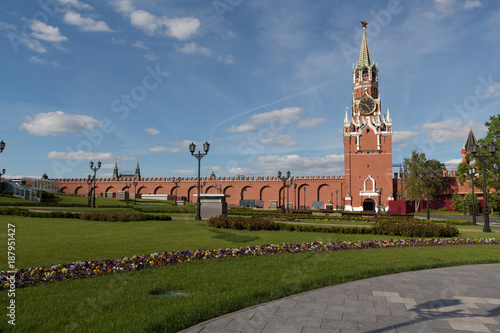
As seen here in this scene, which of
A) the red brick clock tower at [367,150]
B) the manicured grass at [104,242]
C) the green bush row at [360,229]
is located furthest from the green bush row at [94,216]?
the red brick clock tower at [367,150]

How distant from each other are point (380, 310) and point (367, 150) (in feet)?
163

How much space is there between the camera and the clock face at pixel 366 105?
52.8 m

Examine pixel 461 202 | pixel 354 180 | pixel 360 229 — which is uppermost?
pixel 354 180

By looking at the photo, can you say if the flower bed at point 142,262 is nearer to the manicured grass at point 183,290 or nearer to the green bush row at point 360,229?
the manicured grass at point 183,290

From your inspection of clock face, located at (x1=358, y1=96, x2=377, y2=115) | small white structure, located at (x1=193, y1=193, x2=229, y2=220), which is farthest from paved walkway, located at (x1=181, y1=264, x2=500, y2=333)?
clock face, located at (x1=358, y1=96, x2=377, y2=115)

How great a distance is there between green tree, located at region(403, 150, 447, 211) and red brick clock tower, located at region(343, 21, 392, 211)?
277 cm

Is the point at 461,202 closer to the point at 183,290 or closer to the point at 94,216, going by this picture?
the point at 94,216

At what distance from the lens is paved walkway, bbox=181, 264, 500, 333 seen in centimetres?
371

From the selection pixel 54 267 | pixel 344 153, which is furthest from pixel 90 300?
pixel 344 153

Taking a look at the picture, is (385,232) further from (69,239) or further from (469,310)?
(69,239)

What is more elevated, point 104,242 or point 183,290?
point 104,242

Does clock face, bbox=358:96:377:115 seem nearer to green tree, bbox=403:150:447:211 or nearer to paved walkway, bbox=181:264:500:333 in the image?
green tree, bbox=403:150:447:211

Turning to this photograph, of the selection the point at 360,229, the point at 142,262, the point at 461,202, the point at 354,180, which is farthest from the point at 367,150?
the point at 142,262

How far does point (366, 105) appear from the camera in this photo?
53.3 meters
